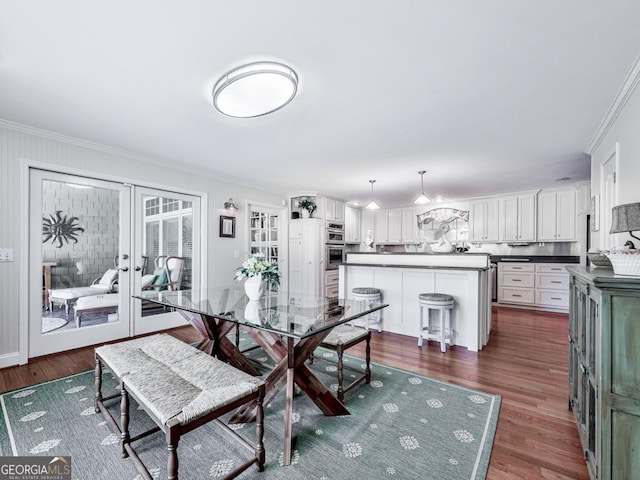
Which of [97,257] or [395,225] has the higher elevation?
[395,225]

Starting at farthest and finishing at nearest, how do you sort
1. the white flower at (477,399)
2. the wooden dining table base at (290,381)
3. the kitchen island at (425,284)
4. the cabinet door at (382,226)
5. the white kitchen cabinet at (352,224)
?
the cabinet door at (382,226)
the white kitchen cabinet at (352,224)
the kitchen island at (425,284)
the white flower at (477,399)
the wooden dining table base at (290,381)

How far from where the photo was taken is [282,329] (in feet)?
5.26

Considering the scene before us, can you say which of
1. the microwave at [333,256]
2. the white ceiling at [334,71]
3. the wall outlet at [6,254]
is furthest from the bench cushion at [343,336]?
the microwave at [333,256]

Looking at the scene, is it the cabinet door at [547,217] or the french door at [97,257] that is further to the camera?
the cabinet door at [547,217]

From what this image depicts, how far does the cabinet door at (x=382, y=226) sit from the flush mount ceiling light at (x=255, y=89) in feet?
19.1

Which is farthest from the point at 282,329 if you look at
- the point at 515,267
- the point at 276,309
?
the point at 515,267

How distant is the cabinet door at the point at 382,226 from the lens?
24.8ft

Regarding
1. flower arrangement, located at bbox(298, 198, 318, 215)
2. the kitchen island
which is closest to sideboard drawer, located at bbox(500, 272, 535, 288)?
the kitchen island

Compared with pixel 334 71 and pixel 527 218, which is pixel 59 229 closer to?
pixel 334 71

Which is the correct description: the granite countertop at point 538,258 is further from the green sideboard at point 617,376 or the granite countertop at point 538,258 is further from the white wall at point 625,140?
the green sideboard at point 617,376

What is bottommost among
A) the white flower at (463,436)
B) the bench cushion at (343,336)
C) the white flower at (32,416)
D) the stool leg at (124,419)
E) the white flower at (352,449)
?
the white flower at (463,436)

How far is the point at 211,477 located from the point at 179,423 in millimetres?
511

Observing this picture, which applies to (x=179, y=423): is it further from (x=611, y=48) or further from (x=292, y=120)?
(x=611, y=48)

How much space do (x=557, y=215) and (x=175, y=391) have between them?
21.5 feet
